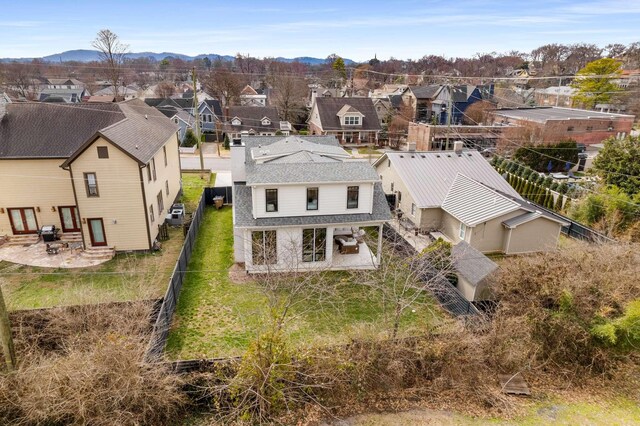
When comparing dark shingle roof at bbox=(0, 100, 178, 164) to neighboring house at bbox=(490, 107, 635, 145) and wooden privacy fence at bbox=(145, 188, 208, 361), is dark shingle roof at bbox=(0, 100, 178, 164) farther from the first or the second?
neighboring house at bbox=(490, 107, 635, 145)

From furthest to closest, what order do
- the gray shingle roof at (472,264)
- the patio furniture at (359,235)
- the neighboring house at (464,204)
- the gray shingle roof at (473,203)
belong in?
1. the neighboring house at (464,204)
2. the gray shingle roof at (473,203)
3. the patio furniture at (359,235)
4. the gray shingle roof at (472,264)

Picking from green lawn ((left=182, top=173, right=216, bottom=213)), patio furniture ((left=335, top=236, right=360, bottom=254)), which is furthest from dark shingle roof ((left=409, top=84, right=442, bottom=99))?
patio furniture ((left=335, top=236, right=360, bottom=254))

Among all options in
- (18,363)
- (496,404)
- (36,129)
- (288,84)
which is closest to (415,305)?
(496,404)

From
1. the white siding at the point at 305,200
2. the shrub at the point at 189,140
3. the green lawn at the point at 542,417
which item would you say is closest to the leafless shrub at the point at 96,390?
the green lawn at the point at 542,417

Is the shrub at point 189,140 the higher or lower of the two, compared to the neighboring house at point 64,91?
lower

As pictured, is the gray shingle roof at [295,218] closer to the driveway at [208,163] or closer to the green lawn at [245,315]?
the green lawn at [245,315]

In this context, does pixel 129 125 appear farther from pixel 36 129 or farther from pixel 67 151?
pixel 36 129
